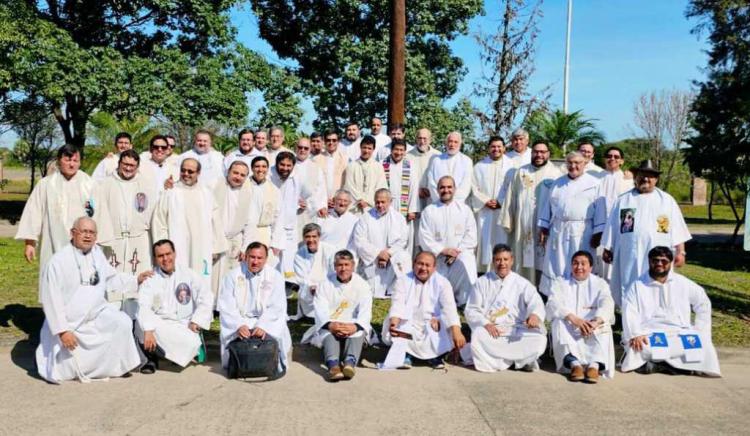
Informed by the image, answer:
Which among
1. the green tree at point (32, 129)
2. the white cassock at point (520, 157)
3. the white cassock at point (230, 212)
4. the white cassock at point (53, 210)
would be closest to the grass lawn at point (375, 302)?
the white cassock at point (230, 212)

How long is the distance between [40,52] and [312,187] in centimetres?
1088

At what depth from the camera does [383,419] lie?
5.30m

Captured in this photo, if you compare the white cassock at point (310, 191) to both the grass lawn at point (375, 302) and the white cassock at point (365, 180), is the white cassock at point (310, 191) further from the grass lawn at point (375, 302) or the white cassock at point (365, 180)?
the grass lawn at point (375, 302)

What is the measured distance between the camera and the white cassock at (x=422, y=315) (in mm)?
6984

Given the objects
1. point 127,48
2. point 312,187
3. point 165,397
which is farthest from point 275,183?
point 127,48

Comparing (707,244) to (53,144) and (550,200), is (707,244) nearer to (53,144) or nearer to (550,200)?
(550,200)

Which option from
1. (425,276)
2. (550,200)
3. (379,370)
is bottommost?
(379,370)

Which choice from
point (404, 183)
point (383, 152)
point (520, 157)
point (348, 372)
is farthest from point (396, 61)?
point (348, 372)

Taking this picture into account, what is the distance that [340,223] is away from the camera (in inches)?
396

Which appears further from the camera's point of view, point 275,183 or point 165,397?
point 275,183

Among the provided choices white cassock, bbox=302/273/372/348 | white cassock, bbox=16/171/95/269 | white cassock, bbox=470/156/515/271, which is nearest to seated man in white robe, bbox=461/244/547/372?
white cassock, bbox=302/273/372/348

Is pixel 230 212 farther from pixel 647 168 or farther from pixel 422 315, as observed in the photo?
pixel 647 168

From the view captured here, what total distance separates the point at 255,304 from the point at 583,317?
330 cm

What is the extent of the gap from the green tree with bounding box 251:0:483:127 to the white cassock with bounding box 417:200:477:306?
45.7 ft
